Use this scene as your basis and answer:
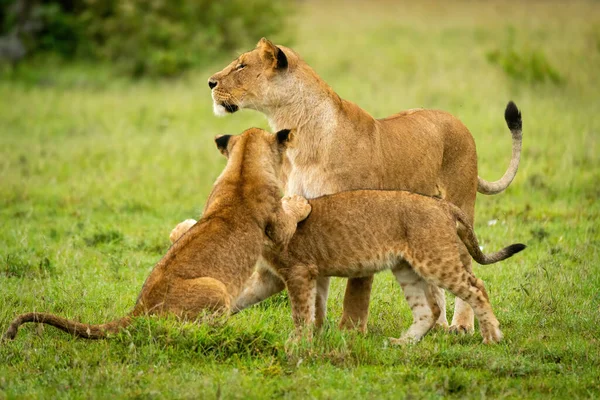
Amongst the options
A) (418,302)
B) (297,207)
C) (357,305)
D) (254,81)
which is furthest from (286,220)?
(254,81)

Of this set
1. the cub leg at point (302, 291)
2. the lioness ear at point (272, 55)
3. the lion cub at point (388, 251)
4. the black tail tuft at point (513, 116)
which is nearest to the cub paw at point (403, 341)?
the lion cub at point (388, 251)

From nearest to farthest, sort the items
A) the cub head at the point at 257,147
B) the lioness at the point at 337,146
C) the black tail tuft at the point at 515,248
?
the cub head at the point at 257,147 → the black tail tuft at the point at 515,248 → the lioness at the point at 337,146

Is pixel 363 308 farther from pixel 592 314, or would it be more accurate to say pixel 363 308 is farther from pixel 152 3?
pixel 152 3

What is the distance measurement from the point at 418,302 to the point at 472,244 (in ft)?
1.70

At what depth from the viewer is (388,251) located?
5.79m

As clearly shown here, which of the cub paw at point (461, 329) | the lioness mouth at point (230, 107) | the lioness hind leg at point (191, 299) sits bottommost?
the cub paw at point (461, 329)

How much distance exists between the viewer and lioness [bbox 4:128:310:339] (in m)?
5.27

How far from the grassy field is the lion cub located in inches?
9.0

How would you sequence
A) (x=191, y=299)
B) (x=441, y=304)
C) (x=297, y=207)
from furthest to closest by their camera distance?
(x=441, y=304) → (x=297, y=207) → (x=191, y=299)

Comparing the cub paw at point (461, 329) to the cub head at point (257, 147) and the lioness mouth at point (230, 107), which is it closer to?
the cub head at point (257, 147)

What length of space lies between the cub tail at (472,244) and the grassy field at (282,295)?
1.56 ft

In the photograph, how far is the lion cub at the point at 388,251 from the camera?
5699mm

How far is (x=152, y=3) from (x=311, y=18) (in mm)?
11001

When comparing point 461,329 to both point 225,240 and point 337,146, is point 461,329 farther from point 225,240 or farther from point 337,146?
point 225,240
